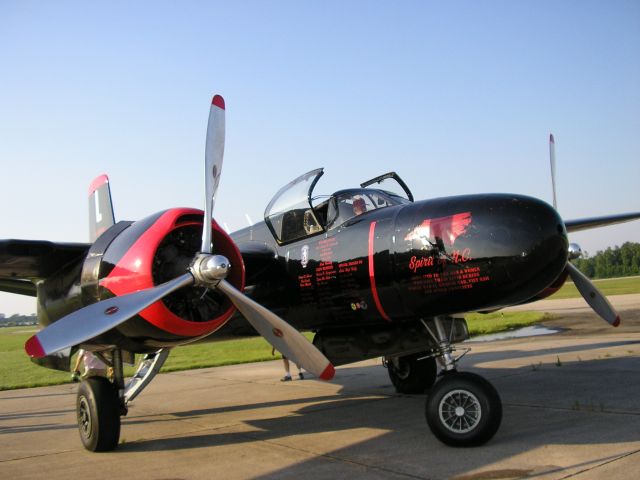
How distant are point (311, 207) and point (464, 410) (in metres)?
3.38

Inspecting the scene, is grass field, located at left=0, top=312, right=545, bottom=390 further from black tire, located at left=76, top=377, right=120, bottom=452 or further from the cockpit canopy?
black tire, located at left=76, top=377, right=120, bottom=452

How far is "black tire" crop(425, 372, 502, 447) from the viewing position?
232 inches

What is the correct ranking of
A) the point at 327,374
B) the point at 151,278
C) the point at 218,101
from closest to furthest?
the point at 327,374 < the point at 151,278 < the point at 218,101

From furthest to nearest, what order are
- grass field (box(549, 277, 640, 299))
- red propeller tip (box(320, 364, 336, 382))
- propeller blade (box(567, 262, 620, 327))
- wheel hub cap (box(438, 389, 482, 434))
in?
grass field (box(549, 277, 640, 299)) → propeller blade (box(567, 262, 620, 327)) → red propeller tip (box(320, 364, 336, 382)) → wheel hub cap (box(438, 389, 482, 434))

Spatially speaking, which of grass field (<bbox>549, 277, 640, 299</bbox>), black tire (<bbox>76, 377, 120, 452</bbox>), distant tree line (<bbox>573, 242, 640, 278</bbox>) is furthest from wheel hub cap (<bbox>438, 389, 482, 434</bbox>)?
distant tree line (<bbox>573, 242, 640, 278</bbox>)

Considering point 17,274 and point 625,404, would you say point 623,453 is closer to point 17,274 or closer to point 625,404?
point 625,404

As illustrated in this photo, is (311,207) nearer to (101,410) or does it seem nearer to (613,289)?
(101,410)

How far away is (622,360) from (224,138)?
9465mm

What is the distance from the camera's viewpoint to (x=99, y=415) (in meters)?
7.22

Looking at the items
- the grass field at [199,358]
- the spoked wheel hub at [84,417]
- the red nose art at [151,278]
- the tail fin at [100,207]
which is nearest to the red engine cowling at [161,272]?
the red nose art at [151,278]

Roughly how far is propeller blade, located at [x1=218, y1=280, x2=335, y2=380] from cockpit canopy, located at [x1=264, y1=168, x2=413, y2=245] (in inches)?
64.3

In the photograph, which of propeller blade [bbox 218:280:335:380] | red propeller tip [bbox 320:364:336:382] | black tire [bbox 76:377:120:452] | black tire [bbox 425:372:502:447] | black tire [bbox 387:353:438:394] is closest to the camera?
black tire [bbox 425:372:502:447]

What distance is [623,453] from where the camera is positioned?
5.25 m

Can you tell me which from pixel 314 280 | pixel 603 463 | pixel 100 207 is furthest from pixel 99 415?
pixel 603 463
